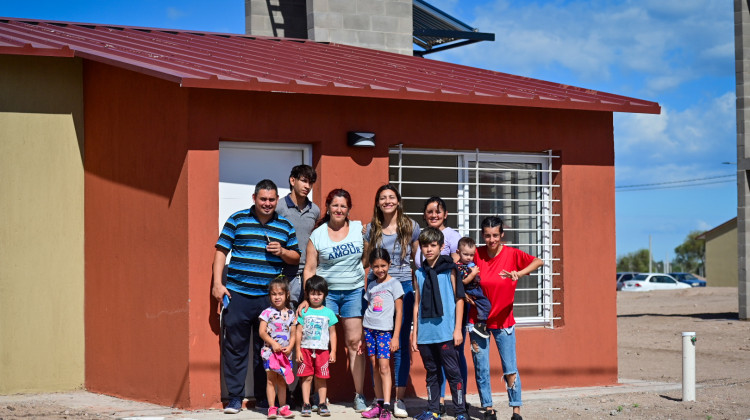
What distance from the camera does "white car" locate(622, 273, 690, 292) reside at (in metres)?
44.0

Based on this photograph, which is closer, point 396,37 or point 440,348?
point 440,348

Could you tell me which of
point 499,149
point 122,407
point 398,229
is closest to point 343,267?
point 398,229

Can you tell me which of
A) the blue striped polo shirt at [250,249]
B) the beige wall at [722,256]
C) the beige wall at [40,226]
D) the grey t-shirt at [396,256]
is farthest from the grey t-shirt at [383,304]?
the beige wall at [722,256]

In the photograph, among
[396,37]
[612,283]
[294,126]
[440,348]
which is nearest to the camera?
[440,348]

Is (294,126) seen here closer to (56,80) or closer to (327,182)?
(327,182)

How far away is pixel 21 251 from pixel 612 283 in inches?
223

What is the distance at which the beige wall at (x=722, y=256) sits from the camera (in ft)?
157

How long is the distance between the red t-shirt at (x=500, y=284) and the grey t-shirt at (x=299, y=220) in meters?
1.45

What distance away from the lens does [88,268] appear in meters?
9.09

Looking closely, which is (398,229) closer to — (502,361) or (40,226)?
(502,361)

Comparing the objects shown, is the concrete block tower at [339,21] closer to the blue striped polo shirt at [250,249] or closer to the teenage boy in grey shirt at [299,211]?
the teenage boy in grey shirt at [299,211]

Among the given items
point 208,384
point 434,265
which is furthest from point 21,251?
point 434,265

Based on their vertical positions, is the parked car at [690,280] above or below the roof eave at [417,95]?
below

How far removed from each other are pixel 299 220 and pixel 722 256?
44.2 m
